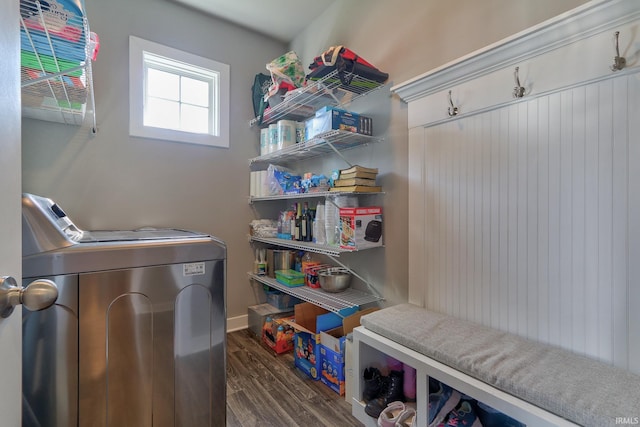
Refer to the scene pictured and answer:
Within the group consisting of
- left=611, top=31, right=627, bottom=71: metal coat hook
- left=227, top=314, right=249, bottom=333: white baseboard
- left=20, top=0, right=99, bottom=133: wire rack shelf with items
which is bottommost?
left=227, top=314, right=249, bottom=333: white baseboard

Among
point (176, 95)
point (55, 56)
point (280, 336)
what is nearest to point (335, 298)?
point (280, 336)

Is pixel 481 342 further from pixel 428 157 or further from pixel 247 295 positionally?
pixel 247 295

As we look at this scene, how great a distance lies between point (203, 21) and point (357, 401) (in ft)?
9.75

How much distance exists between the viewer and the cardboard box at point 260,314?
97.3 inches

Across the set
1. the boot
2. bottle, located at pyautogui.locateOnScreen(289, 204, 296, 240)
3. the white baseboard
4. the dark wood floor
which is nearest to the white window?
bottle, located at pyautogui.locateOnScreen(289, 204, 296, 240)

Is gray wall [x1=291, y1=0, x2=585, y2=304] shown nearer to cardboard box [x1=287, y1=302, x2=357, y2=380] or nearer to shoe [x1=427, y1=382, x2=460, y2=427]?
cardboard box [x1=287, y1=302, x2=357, y2=380]

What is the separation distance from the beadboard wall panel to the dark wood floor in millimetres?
808

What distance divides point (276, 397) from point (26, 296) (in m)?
1.53

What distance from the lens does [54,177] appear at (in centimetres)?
198

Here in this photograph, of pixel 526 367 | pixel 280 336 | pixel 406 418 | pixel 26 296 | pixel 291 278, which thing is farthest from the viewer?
pixel 291 278

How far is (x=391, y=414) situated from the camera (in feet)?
4.44

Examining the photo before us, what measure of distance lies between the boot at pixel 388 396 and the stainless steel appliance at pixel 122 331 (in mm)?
680

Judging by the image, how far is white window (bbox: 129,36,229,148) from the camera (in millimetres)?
2221

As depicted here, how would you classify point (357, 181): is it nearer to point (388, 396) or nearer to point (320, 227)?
point (320, 227)
